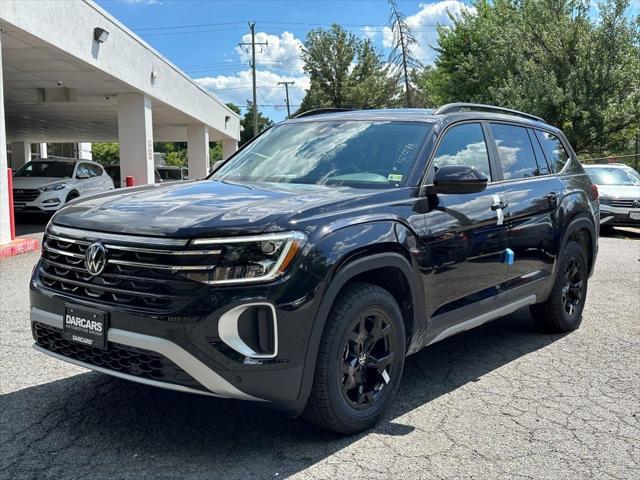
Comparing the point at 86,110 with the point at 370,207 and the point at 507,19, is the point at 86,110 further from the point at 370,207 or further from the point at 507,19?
the point at 370,207

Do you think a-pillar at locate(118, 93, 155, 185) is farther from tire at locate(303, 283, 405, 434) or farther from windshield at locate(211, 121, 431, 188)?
tire at locate(303, 283, 405, 434)

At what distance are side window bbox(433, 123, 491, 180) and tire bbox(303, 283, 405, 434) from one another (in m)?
1.19

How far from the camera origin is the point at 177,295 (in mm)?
2934

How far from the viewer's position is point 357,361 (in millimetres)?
3406

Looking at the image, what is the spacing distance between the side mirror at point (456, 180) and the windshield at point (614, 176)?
1209 cm

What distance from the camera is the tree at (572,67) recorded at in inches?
773

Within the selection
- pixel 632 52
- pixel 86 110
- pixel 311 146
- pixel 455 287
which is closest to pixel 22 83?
pixel 86 110

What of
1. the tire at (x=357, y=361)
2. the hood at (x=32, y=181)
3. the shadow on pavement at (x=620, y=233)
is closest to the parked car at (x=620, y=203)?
the shadow on pavement at (x=620, y=233)

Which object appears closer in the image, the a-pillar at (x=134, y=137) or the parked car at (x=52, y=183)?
the parked car at (x=52, y=183)

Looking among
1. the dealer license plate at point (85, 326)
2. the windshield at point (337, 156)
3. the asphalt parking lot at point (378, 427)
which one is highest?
the windshield at point (337, 156)

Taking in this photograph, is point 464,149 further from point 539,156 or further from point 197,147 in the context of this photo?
point 197,147

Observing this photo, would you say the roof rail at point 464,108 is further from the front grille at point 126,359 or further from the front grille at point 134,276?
the front grille at point 126,359

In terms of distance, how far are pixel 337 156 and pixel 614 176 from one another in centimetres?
1273

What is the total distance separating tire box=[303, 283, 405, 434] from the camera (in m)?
3.18
